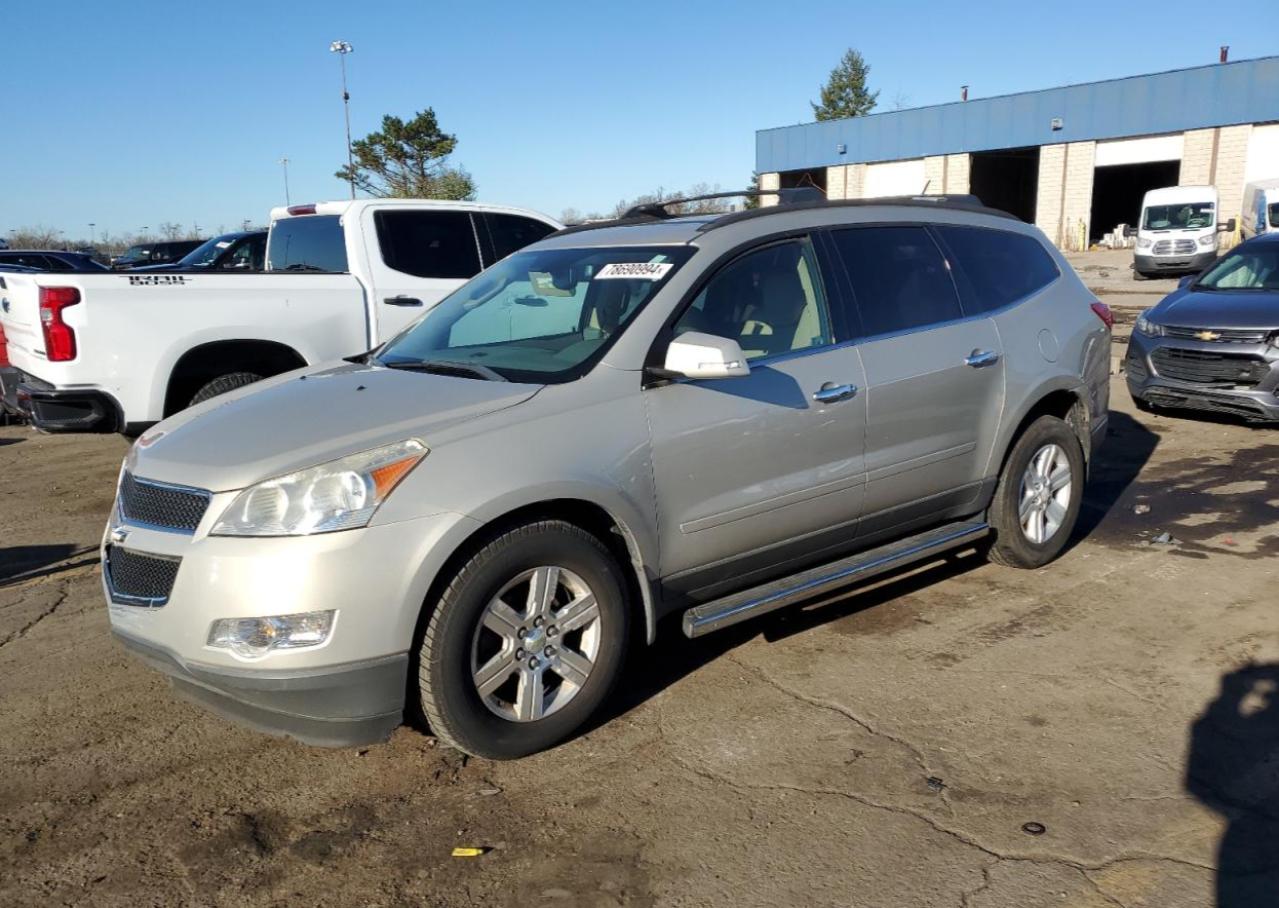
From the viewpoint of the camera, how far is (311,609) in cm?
312

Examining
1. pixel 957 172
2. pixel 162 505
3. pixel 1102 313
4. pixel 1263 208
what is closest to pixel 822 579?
pixel 162 505

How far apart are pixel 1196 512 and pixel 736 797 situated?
15.0 ft

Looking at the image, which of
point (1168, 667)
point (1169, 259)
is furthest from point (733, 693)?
point (1169, 259)

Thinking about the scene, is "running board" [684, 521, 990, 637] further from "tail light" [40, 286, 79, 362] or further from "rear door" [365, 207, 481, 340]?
"tail light" [40, 286, 79, 362]

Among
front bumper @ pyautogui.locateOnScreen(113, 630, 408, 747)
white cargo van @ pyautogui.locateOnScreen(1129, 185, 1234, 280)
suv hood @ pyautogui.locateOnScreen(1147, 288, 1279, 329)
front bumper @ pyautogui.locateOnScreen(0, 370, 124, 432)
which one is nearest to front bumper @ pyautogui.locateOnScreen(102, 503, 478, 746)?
front bumper @ pyautogui.locateOnScreen(113, 630, 408, 747)

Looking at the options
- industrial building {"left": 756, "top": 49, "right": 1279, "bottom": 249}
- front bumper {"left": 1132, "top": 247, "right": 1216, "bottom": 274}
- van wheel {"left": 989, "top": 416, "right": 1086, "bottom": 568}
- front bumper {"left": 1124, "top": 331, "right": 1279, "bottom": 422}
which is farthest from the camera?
industrial building {"left": 756, "top": 49, "right": 1279, "bottom": 249}

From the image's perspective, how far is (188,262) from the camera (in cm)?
1333

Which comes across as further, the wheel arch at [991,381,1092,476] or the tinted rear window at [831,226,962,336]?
the wheel arch at [991,381,1092,476]

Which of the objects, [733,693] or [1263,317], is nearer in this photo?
[733,693]

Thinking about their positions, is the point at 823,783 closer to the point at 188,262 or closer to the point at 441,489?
the point at 441,489

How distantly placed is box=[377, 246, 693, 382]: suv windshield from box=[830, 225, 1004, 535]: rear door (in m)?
1.01

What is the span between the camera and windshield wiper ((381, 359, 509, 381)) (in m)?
3.93

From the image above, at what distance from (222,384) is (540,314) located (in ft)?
10.8

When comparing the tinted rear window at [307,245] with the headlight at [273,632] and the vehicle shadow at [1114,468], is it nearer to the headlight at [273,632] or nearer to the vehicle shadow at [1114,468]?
the headlight at [273,632]
